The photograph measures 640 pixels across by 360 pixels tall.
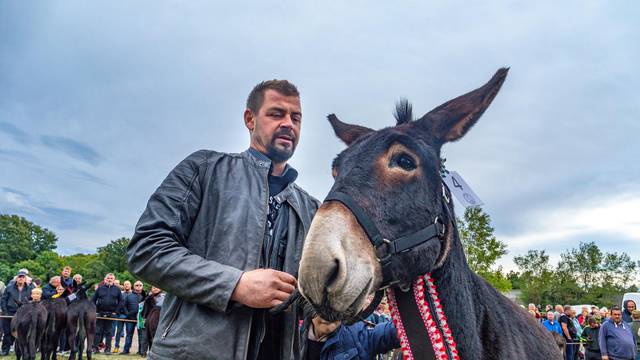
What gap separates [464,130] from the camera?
9.52ft

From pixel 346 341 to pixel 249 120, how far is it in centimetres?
244

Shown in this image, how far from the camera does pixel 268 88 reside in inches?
116

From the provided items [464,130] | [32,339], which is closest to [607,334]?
[464,130]

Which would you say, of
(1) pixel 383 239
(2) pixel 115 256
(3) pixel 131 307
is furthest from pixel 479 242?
(2) pixel 115 256

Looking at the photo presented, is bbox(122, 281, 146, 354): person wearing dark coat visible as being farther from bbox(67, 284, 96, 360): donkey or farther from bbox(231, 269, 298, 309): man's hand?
bbox(231, 269, 298, 309): man's hand

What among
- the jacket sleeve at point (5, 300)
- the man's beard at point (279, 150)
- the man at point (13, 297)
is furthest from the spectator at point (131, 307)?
the man's beard at point (279, 150)

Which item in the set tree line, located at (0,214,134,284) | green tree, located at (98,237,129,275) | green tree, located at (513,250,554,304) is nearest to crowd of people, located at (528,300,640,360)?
green tree, located at (513,250,554,304)

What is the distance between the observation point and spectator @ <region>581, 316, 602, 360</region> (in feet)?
46.2

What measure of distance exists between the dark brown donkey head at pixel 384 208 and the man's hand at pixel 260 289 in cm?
23

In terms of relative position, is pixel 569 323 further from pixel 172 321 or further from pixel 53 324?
pixel 172 321

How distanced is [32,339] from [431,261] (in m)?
12.1

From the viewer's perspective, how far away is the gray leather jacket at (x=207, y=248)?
88.3 inches

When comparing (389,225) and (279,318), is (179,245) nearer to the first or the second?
(279,318)

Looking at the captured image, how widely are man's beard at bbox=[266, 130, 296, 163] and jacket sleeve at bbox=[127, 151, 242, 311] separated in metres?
0.57
